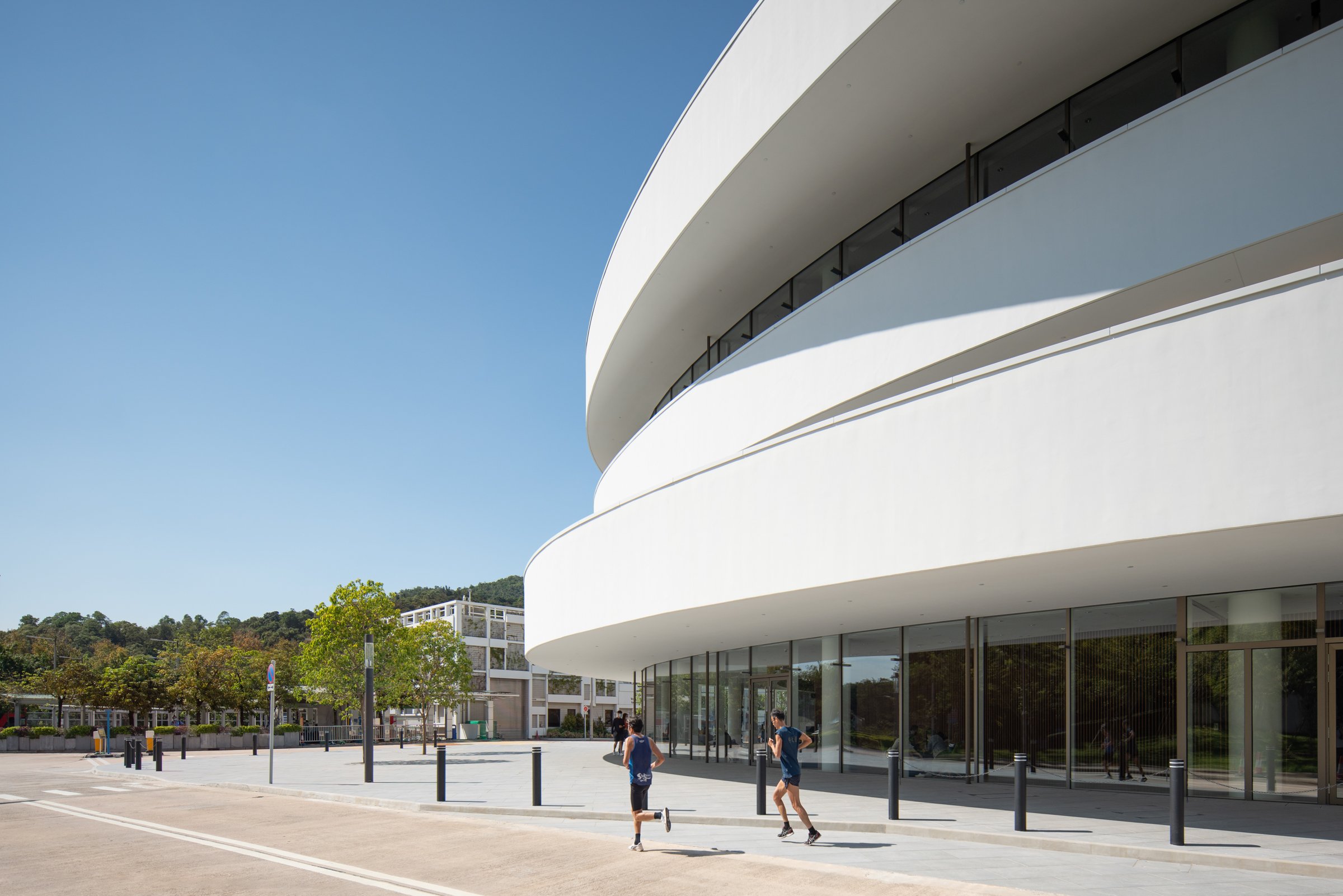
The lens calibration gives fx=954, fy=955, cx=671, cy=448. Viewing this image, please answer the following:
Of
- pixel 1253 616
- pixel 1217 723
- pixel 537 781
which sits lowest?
pixel 537 781

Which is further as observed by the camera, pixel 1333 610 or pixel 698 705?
pixel 698 705

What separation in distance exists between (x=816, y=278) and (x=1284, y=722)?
12.7 m

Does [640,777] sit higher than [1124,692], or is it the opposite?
[1124,692]

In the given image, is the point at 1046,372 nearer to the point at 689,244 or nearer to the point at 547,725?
the point at 689,244

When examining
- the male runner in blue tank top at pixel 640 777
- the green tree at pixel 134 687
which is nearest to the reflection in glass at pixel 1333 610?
the male runner in blue tank top at pixel 640 777

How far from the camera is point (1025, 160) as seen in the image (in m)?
17.1

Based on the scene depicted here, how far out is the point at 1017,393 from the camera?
38.6ft

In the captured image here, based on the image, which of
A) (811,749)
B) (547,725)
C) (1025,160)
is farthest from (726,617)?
(547,725)

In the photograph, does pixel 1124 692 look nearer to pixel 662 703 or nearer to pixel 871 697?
pixel 871 697

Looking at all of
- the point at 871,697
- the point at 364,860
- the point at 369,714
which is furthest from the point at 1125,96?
the point at 369,714

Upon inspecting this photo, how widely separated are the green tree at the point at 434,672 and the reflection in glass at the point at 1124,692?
78.2 feet

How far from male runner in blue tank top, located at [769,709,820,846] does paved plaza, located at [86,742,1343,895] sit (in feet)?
1.24

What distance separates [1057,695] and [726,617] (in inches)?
247

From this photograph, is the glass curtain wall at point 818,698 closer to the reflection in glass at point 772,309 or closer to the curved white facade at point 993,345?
the curved white facade at point 993,345
